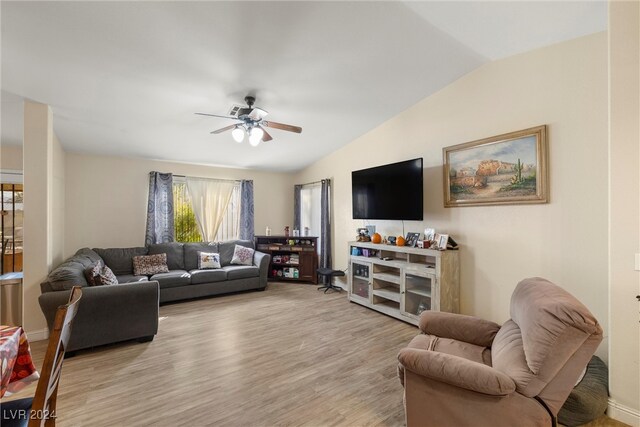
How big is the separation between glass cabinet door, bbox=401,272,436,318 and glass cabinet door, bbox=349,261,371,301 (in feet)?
2.14

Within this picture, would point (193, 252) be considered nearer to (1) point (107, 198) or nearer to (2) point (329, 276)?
(1) point (107, 198)

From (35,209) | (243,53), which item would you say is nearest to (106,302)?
(35,209)

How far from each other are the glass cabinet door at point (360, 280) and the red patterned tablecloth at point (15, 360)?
353 centimetres

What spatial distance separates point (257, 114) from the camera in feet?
9.83

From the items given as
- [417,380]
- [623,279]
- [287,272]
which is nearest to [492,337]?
[417,380]

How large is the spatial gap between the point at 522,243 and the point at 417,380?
2.11m

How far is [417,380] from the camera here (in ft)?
5.32

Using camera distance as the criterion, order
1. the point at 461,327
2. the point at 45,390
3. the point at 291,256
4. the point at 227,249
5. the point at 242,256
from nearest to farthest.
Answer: the point at 45,390 < the point at 461,327 < the point at 242,256 < the point at 227,249 < the point at 291,256

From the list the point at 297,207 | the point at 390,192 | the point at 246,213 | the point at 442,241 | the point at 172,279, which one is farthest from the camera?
the point at 297,207

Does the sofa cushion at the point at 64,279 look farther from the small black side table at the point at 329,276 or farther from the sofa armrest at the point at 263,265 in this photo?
the small black side table at the point at 329,276

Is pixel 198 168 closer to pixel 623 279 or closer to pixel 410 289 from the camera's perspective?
pixel 410 289

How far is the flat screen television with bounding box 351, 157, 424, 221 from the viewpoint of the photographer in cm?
357

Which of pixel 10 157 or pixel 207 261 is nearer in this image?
pixel 10 157

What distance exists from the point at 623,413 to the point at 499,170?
2.19 m
